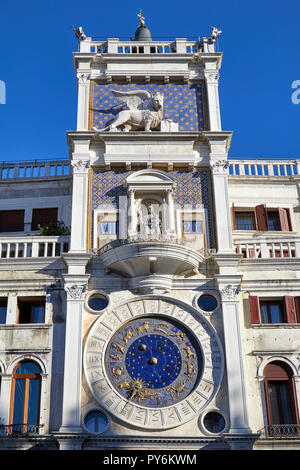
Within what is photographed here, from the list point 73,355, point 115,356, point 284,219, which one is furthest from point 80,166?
point 284,219

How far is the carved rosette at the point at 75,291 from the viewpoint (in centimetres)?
2217

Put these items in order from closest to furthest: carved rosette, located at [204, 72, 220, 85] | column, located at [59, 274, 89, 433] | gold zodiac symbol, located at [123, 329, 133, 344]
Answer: column, located at [59, 274, 89, 433] < gold zodiac symbol, located at [123, 329, 133, 344] < carved rosette, located at [204, 72, 220, 85]

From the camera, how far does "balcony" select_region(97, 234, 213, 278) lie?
72.1 feet

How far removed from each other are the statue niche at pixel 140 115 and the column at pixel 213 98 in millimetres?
1915

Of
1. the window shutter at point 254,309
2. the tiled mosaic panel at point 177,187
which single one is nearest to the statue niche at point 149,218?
the tiled mosaic panel at point 177,187

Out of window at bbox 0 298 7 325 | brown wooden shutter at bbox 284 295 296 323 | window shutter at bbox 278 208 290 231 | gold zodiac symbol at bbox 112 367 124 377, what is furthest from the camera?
window shutter at bbox 278 208 290 231

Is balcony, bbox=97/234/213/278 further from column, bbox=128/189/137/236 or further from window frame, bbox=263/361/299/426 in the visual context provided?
window frame, bbox=263/361/299/426

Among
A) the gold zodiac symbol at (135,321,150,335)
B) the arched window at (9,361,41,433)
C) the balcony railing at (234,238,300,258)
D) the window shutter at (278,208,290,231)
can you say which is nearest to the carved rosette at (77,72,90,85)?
the balcony railing at (234,238,300,258)

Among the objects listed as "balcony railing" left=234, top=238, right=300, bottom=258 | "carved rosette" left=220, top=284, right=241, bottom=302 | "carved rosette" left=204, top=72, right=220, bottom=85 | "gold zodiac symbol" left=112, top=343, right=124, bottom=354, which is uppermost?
"carved rosette" left=204, top=72, right=220, bottom=85

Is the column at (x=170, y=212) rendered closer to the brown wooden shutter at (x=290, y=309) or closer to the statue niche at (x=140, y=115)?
the statue niche at (x=140, y=115)

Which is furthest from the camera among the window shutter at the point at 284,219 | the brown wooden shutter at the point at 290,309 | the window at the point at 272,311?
the window shutter at the point at 284,219

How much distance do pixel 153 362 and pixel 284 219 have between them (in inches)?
338

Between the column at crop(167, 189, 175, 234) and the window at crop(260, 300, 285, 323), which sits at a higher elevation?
the column at crop(167, 189, 175, 234)

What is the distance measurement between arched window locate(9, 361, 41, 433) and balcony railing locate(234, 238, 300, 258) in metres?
8.32
